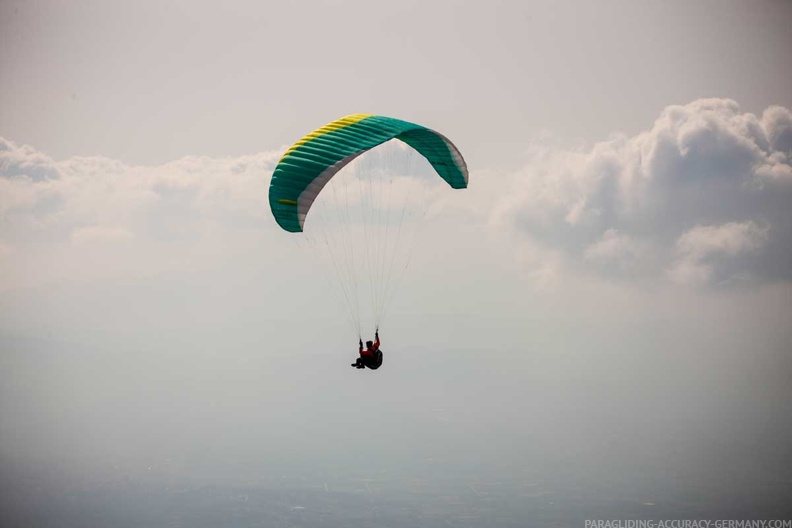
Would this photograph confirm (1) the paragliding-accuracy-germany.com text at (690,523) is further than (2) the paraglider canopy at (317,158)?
Yes

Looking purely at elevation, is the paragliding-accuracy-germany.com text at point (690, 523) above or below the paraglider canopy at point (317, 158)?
below

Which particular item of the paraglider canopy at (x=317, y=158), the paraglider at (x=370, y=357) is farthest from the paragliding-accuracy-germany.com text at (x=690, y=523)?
the paraglider canopy at (x=317, y=158)

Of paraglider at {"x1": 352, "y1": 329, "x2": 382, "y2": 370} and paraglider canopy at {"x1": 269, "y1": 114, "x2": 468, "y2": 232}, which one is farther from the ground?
paraglider canopy at {"x1": 269, "y1": 114, "x2": 468, "y2": 232}

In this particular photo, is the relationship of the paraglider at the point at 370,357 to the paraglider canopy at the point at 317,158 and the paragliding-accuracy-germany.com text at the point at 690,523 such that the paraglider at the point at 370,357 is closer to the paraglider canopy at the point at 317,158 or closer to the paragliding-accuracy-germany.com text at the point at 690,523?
the paraglider canopy at the point at 317,158

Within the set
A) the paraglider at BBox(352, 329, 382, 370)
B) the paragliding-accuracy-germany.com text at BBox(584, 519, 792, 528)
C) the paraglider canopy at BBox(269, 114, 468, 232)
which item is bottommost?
the paragliding-accuracy-germany.com text at BBox(584, 519, 792, 528)

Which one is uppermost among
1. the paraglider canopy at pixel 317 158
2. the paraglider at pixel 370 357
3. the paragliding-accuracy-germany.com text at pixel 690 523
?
the paraglider canopy at pixel 317 158

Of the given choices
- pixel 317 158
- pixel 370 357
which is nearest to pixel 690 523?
pixel 370 357

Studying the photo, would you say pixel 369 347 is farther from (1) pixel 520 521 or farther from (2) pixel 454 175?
(1) pixel 520 521

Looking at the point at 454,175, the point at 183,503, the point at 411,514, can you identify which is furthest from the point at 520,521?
the point at 454,175

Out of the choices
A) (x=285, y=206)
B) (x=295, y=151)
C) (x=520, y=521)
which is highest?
(x=295, y=151)

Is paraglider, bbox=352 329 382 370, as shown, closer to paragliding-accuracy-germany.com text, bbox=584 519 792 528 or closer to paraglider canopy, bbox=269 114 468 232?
paraglider canopy, bbox=269 114 468 232

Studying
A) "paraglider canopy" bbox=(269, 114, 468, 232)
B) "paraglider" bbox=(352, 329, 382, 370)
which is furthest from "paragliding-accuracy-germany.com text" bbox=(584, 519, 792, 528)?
"paraglider canopy" bbox=(269, 114, 468, 232)
